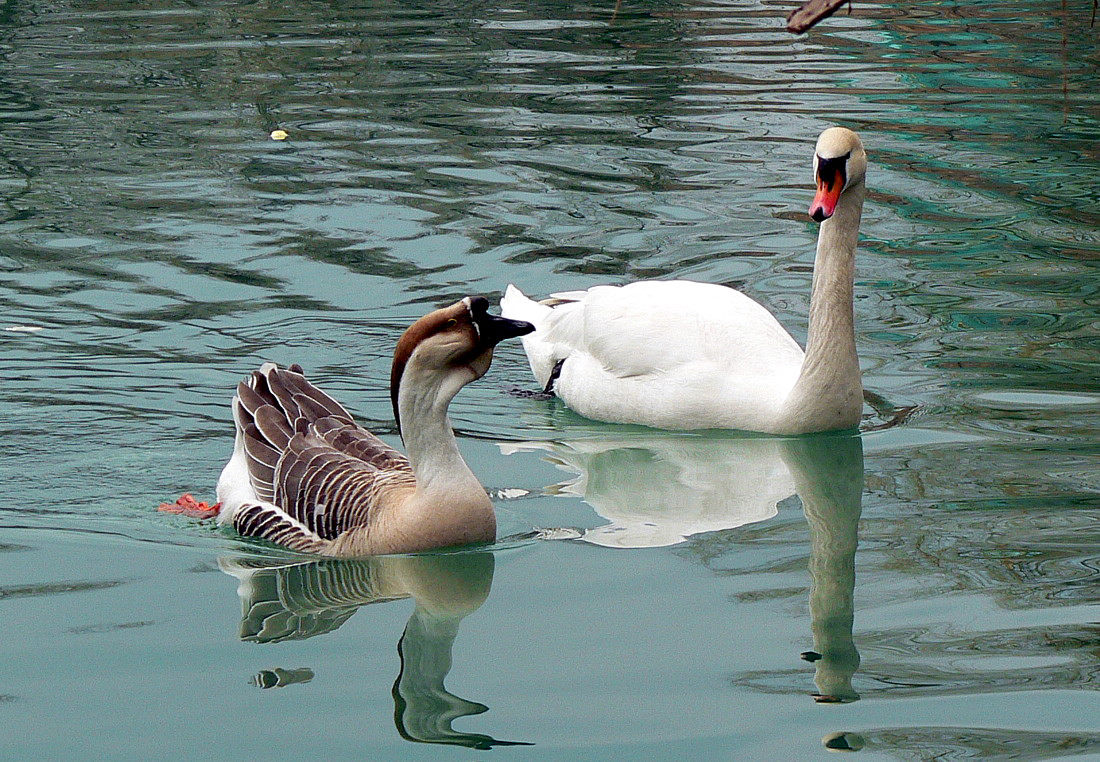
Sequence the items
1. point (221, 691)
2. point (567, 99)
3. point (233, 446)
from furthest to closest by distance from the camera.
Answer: point (567, 99) < point (233, 446) < point (221, 691)

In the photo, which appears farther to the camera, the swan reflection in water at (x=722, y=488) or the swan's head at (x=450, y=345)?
the swan reflection in water at (x=722, y=488)

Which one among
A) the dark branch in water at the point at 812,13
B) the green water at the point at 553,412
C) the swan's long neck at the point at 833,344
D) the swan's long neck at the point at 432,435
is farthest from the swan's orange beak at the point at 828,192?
the dark branch in water at the point at 812,13

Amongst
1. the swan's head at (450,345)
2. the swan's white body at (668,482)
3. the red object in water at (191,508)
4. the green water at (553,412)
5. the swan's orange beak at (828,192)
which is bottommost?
the swan's white body at (668,482)

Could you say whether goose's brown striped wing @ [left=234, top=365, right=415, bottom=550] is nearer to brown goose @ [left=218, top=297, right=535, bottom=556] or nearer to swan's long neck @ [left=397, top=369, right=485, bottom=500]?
brown goose @ [left=218, top=297, right=535, bottom=556]

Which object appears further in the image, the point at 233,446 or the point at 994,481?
the point at 233,446

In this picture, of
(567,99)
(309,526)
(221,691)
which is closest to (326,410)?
(309,526)

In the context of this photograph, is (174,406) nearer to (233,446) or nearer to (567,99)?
(233,446)

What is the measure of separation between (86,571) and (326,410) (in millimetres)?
1401

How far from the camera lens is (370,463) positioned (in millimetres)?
7262

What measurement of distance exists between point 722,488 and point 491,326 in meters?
1.93

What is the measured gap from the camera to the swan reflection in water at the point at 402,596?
5.45m

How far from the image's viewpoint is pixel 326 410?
25.0ft

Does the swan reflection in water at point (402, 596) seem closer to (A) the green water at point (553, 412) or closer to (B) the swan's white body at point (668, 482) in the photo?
(A) the green water at point (553, 412)

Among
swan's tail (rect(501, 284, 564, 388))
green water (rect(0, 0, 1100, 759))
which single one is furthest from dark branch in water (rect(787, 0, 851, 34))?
swan's tail (rect(501, 284, 564, 388))
